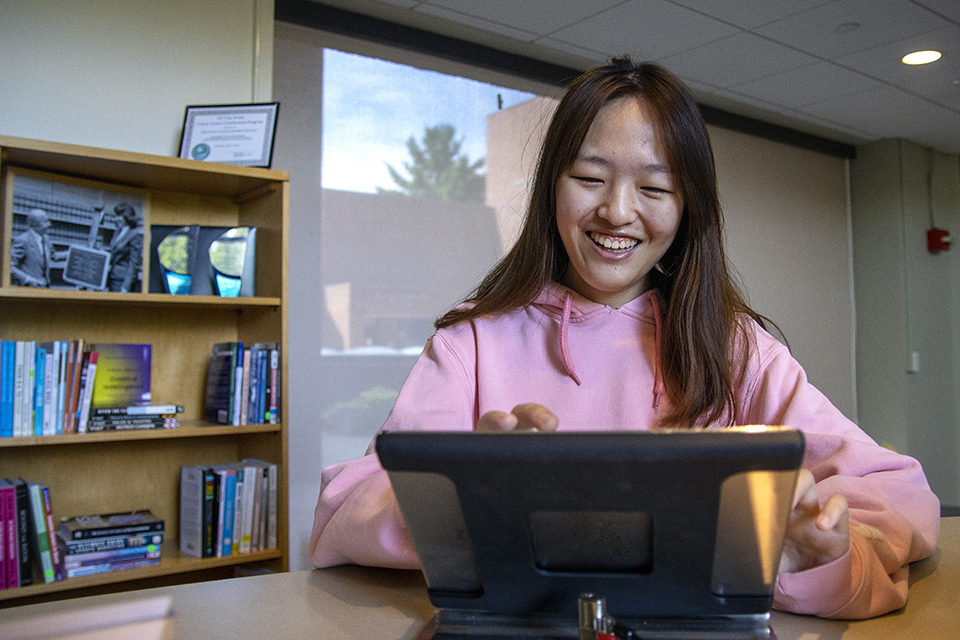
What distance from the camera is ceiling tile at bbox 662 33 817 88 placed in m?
3.53

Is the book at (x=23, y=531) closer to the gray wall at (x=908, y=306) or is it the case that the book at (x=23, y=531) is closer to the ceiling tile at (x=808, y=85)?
the ceiling tile at (x=808, y=85)

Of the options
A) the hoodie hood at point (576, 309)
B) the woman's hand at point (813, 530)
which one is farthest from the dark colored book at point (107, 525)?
the woman's hand at point (813, 530)

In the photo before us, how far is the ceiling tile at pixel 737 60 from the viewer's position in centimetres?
353

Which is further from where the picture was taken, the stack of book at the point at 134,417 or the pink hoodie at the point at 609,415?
the stack of book at the point at 134,417

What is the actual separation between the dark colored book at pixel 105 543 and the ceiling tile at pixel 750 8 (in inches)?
110

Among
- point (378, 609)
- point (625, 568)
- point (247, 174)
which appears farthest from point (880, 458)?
point (247, 174)

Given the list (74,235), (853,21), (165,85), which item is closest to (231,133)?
(165,85)

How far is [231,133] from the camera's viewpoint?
8.17 ft

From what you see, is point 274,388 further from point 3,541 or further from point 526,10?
point 526,10

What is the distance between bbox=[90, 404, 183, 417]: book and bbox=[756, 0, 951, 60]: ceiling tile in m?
2.92

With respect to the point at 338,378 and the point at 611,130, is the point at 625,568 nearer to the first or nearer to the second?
the point at 611,130

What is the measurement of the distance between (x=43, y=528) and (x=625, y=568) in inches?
81.7

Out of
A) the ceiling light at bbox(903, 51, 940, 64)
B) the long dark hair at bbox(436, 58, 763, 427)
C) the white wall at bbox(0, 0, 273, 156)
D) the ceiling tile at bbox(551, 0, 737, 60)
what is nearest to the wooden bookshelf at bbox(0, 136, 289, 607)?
the white wall at bbox(0, 0, 273, 156)

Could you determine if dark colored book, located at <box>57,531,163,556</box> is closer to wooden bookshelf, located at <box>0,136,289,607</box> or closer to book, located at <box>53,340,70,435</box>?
wooden bookshelf, located at <box>0,136,289,607</box>
